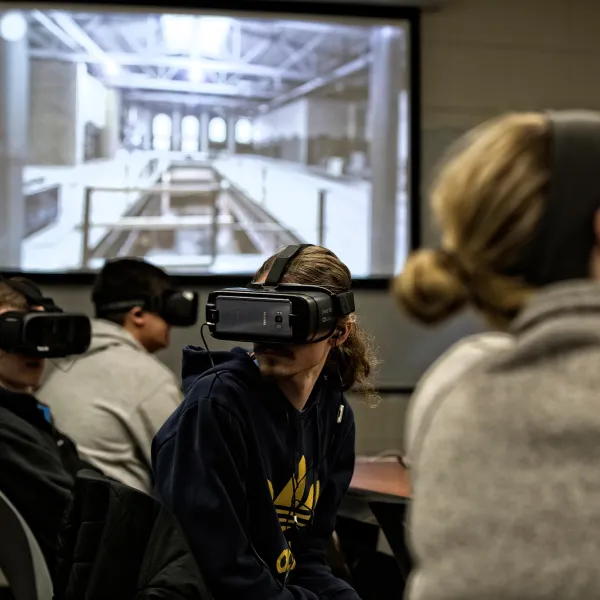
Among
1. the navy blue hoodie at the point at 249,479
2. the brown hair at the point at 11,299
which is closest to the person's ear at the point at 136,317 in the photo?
the brown hair at the point at 11,299

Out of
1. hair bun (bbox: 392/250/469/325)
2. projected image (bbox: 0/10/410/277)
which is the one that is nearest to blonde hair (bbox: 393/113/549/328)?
hair bun (bbox: 392/250/469/325)

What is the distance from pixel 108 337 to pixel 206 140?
1.32 m

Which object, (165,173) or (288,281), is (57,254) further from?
(288,281)

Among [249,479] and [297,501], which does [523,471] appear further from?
[297,501]

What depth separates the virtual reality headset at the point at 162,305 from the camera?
2.86m

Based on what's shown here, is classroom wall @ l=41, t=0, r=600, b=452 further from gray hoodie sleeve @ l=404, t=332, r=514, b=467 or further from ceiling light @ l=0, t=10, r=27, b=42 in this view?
gray hoodie sleeve @ l=404, t=332, r=514, b=467

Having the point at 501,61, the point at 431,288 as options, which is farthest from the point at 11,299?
the point at 501,61

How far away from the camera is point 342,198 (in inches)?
146

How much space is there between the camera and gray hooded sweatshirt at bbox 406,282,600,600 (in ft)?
2.29

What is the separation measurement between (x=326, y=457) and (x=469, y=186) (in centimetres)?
101

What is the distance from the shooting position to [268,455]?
1.49 m

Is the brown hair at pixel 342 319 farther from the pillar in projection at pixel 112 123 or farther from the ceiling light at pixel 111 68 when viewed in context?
the ceiling light at pixel 111 68

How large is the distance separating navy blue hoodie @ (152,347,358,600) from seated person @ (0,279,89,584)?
19.4 inches

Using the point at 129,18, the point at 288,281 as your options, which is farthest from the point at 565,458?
the point at 129,18
